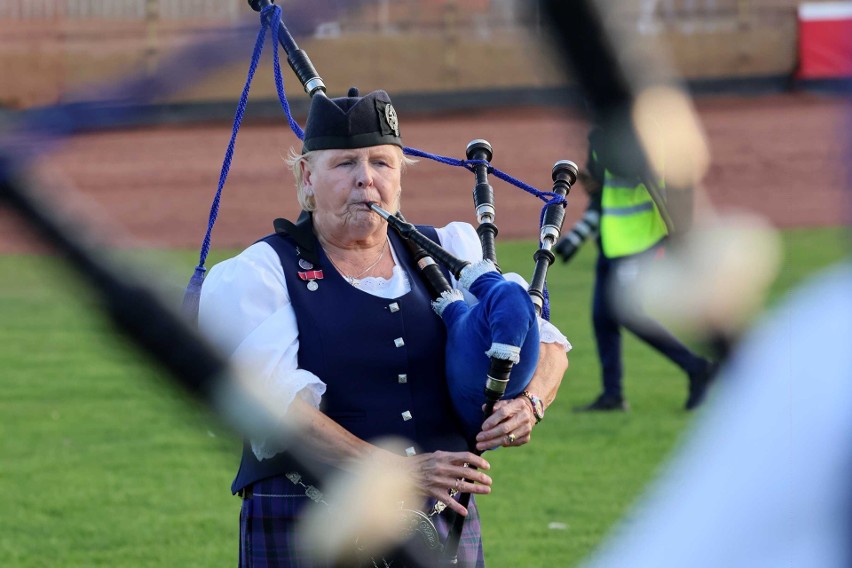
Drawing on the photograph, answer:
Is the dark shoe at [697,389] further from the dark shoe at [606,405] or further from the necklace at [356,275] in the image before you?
the necklace at [356,275]

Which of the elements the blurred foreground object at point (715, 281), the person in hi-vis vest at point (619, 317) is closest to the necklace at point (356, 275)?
the blurred foreground object at point (715, 281)

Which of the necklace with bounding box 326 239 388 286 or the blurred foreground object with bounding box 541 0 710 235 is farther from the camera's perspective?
the necklace with bounding box 326 239 388 286

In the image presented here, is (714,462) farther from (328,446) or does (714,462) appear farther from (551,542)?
(551,542)

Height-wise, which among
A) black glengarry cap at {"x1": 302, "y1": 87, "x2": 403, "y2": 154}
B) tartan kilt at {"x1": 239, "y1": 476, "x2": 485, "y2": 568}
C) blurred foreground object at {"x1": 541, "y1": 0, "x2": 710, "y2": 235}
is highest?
blurred foreground object at {"x1": 541, "y1": 0, "x2": 710, "y2": 235}

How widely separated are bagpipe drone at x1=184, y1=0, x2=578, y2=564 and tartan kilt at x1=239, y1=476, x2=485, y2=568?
0.14 m

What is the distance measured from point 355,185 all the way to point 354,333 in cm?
27

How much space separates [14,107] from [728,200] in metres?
16.0

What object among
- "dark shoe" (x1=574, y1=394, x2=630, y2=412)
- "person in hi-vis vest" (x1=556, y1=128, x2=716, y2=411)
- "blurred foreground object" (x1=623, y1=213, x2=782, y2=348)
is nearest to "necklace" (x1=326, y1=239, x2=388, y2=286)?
"blurred foreground object" (x1=623, y1=213, x2=782, y2=348)

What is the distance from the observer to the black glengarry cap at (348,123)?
7.82 ft

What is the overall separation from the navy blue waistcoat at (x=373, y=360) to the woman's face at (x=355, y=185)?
0.10m

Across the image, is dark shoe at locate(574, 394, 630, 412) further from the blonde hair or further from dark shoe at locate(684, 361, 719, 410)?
the blonde hair

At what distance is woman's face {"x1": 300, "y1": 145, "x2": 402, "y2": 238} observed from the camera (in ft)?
7.88

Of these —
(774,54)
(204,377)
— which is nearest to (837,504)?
(204,377)

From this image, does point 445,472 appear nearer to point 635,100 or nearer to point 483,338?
point 483,338
